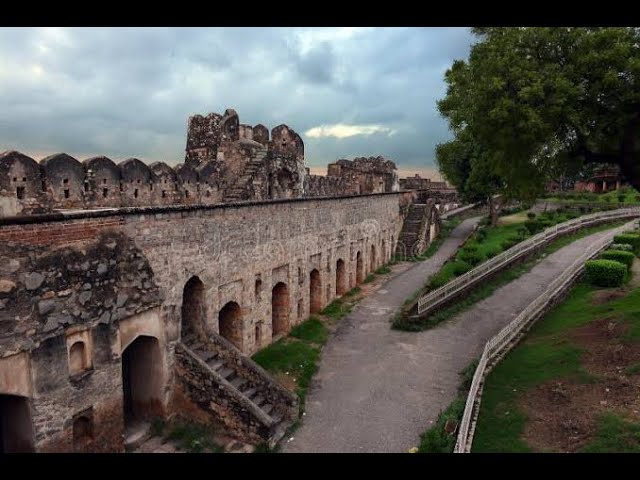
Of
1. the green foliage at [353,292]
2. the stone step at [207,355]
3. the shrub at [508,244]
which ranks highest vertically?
the shrub at [508,244]

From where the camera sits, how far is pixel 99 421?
9883 millimetres

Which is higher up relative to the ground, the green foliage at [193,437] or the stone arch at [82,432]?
the stone arch at [82,432]

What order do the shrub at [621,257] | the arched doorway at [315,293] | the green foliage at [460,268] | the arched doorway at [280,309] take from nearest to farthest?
the arched doorway at [280,309], the arched doorway at [315,293], the shrub at [621,257], the green foliage at [460,268]

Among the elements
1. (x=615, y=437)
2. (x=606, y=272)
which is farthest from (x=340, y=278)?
(x=615, y=437)

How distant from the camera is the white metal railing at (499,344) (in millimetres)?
10289

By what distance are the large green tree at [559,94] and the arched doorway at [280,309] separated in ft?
28.8

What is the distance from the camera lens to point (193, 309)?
1310 cm

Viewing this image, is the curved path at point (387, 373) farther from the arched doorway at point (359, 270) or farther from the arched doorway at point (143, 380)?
the arched doorway at point (143, 380)

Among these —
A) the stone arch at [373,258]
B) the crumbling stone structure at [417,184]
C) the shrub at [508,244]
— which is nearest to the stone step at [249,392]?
the stone arch at [373,258]

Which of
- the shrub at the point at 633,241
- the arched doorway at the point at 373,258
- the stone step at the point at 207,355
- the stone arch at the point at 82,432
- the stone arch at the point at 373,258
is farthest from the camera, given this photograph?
the arched doorway at the point at 373,258

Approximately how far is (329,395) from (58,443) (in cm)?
672

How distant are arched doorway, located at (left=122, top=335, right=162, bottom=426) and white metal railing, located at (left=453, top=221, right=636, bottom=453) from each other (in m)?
6.90

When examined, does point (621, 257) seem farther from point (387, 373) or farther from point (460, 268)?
point (387, 373)
